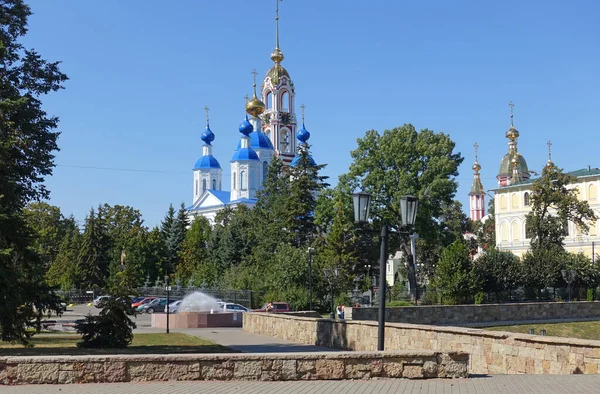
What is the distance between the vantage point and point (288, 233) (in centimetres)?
6412

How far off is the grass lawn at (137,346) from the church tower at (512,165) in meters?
81.5

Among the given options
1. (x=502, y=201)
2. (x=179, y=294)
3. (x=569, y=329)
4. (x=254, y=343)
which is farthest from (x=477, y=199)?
(x=254, y=343)

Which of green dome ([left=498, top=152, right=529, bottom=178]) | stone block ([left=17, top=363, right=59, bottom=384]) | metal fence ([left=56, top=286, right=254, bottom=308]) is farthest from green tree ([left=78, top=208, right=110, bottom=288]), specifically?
green dome ([left=498, top=152, right=529, bottom=178])

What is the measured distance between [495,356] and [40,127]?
14.6 m

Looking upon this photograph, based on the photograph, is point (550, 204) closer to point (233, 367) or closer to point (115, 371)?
point (233, 367)

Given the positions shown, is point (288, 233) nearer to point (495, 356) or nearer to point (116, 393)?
point (495, 356)

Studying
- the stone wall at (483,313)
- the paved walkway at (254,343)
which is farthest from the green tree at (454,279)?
the paved walkway at (254,343)

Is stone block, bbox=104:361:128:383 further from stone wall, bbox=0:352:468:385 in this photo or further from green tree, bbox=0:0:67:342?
green tree, bbox=0:0:67:342

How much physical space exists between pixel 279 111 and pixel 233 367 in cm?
11885

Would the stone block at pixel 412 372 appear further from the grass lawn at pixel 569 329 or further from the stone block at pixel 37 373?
the grass lawn at pixel 569 329

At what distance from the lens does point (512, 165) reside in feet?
355

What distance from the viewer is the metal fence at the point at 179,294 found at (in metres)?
49.6

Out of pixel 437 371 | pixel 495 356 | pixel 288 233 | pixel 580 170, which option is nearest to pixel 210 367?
pixel 437 371

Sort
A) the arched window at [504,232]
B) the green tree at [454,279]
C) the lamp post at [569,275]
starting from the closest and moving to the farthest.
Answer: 1. the lamp post at [569,275]
2. the green tree at [454,279]
3. the arched window at [504,232]
